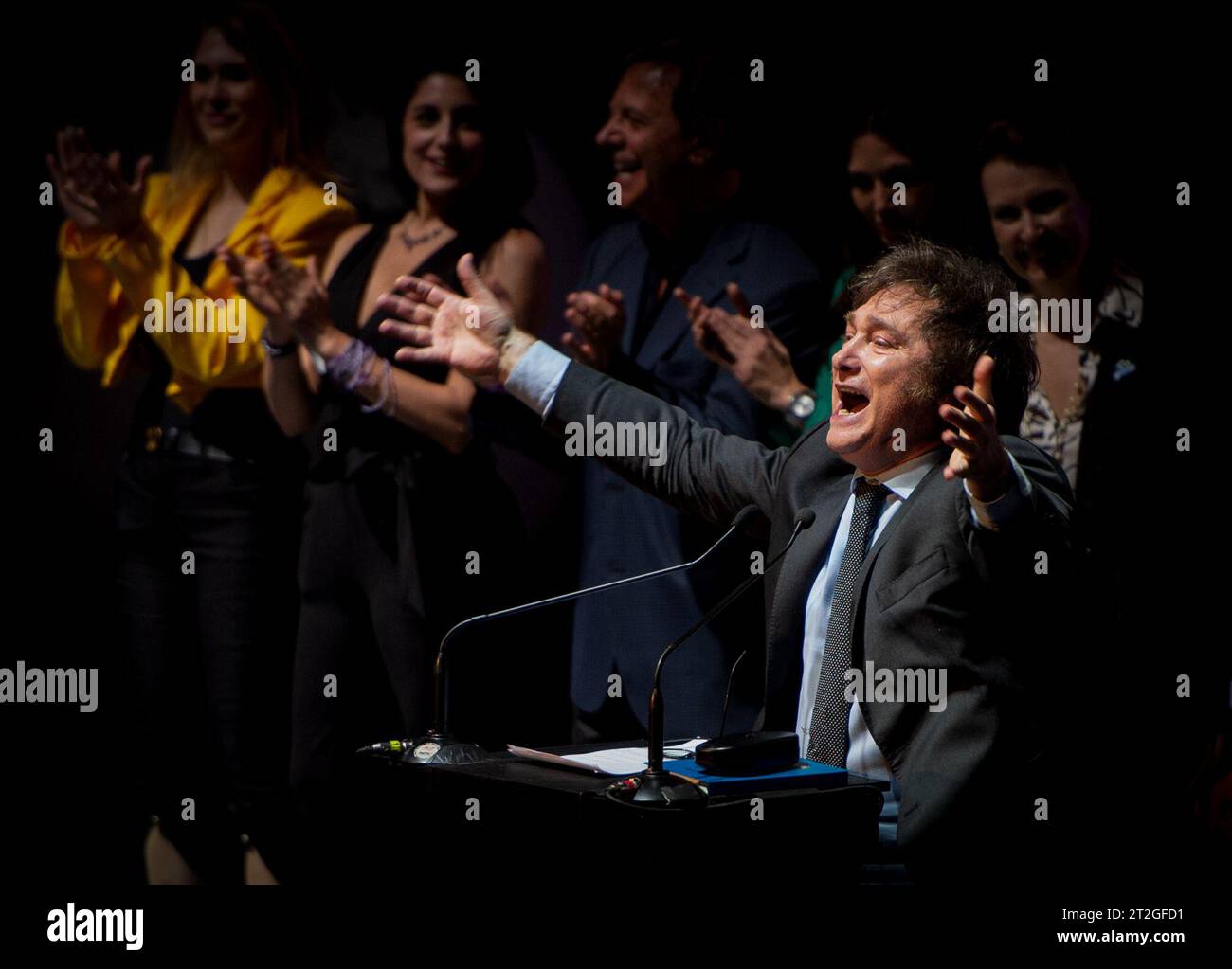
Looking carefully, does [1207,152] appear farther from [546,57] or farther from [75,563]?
[75,563]

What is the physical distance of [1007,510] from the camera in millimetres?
2084

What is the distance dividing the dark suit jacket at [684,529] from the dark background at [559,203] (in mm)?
100

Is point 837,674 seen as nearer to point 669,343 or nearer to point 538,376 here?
point 538,376

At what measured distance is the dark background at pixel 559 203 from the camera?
3.57m

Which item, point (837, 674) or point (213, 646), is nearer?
point (837, 674)

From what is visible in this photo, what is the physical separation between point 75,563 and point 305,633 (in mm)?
718

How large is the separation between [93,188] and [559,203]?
Result: 130 centimetres

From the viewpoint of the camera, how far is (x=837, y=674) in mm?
2289

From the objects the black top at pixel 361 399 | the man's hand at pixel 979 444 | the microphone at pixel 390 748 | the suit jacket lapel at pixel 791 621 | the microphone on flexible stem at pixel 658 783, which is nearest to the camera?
the microphone on flexible stem at pixel 658 783

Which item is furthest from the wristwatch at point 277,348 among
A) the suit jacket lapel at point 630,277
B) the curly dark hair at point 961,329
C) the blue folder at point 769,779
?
the blue folder at point 769,779

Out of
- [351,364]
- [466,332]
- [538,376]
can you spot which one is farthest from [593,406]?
[351,364]

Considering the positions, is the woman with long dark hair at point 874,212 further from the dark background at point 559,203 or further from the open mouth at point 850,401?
the open mouth at point 850,401

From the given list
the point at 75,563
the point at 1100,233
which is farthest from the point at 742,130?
the point at 75,563

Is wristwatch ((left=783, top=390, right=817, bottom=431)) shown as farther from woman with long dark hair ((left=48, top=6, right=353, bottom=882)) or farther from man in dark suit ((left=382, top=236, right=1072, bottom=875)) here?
woman with long dark hair ((left=48, top=6, right=353, bottom=882))
